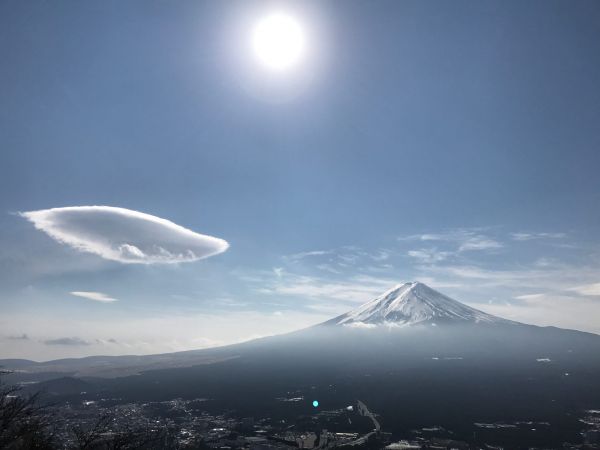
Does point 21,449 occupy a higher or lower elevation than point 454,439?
higher

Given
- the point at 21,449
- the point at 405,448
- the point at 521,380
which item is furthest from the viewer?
the point at 521,380

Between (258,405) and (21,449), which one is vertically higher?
(21,449)

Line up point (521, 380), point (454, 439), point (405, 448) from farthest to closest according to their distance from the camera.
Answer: point (521, 380)
point (454, 439)
point (405, 448)

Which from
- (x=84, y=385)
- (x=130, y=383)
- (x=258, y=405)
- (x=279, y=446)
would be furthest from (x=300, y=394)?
(x=84, y=385)

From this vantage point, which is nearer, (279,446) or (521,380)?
(279,446)

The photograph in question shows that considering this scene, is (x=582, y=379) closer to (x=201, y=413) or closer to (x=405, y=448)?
(x=405, y=448)

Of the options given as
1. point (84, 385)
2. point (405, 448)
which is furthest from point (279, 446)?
point (84, 385)

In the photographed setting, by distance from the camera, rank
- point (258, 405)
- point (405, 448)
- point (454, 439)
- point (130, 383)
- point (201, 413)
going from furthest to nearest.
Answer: point (130, 383) → point (258, 405) → point (201, 413) → point (454, 439) → point (405, 448)

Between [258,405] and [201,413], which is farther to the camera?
[258,405]

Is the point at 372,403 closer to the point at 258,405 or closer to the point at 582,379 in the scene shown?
the point at 258,405
